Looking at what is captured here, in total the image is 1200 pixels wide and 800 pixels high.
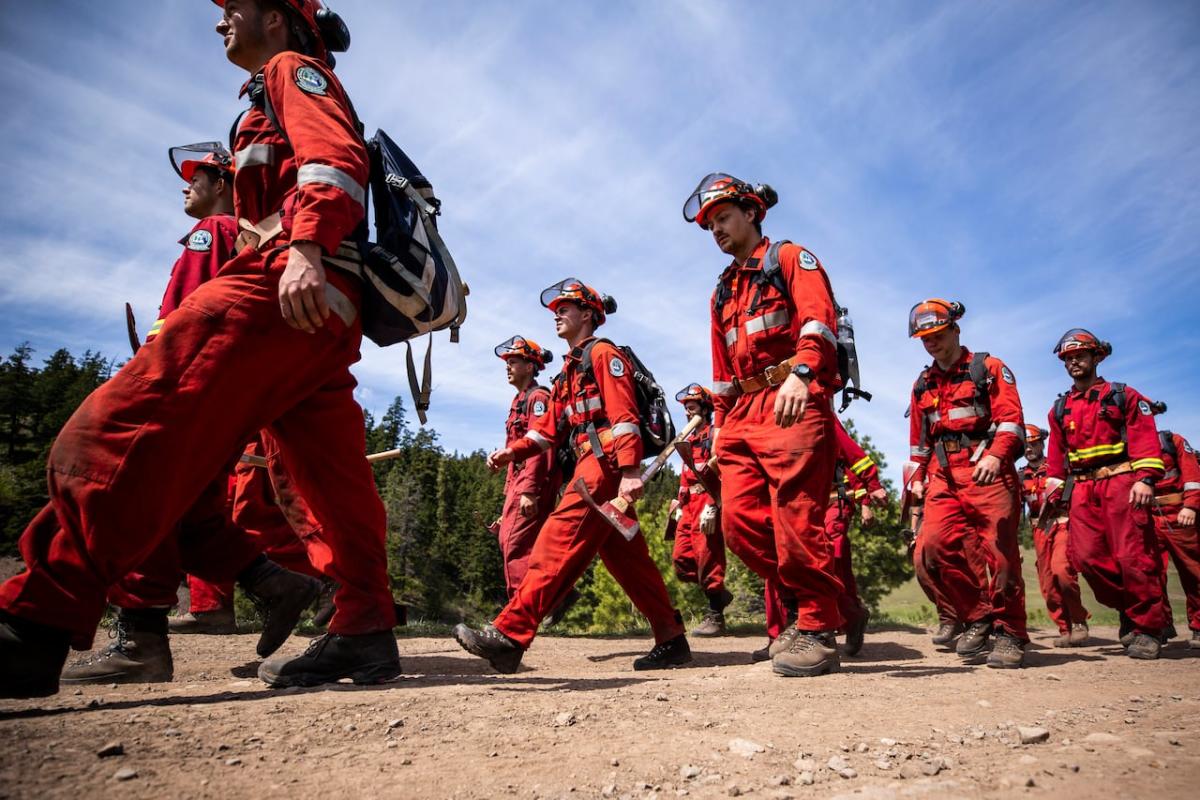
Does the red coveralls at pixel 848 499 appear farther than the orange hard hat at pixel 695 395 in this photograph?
No

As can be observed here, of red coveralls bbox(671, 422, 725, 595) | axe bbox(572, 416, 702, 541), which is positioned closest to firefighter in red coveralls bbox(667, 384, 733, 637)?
red coveralls bbox(671, 422, 725, 595)

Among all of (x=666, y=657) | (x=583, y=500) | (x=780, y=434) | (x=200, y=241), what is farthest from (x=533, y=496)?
(x=200, y=241)

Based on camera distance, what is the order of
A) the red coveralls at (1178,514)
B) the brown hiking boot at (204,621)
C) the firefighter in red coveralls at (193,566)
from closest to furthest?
the firefighter in red coveralls at (193,566)
the brown hiking boot at (204,621)
the red coveralls at (1178,514)

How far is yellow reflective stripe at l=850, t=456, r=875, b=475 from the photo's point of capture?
7.92 m

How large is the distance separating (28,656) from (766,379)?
145 inches

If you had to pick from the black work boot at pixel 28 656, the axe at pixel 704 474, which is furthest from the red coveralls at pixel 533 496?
the black work boot at pixel 28 656

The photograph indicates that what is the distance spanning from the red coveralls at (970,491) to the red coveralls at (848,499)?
911 mm

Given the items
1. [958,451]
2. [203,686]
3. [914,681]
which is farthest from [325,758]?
[958,451]

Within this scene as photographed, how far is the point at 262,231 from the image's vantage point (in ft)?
9.19

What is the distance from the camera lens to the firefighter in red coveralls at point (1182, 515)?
7.89 m

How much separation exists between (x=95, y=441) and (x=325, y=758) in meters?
1.26

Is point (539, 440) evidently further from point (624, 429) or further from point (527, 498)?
point (624, 429)

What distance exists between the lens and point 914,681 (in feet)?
12.8

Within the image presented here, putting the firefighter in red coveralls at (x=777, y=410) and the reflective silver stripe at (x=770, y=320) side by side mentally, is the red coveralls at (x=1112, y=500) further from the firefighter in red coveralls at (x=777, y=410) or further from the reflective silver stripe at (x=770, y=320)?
the reflective silver stripe at (x=770, y=320)
